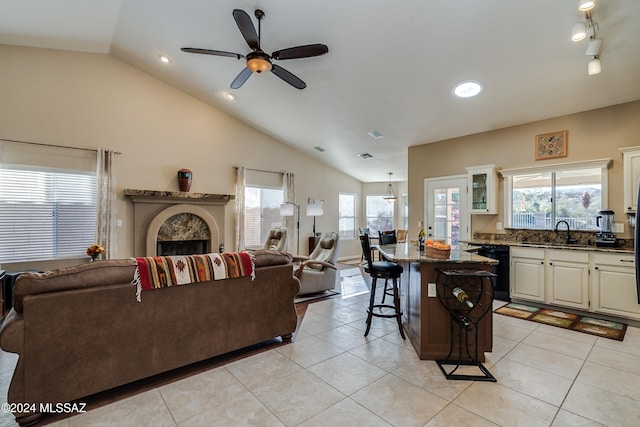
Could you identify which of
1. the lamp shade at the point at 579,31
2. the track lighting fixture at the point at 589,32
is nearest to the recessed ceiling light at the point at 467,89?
the track lighting fixture at the point at 589,32

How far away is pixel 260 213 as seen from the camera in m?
7.07

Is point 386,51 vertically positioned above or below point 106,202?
above

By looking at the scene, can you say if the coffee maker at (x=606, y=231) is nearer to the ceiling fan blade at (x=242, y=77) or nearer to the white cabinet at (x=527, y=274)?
the white cabinet at (x=527, y=274)

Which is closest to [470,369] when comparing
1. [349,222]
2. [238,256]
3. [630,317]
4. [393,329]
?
[393,329]

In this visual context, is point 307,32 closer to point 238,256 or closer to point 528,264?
point 238,256

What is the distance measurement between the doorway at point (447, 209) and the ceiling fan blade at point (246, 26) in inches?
165

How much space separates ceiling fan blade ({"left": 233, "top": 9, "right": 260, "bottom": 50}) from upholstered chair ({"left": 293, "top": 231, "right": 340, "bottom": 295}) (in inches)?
120

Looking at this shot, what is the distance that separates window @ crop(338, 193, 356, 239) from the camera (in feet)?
29.9

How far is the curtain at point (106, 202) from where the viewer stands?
4965 millimetres

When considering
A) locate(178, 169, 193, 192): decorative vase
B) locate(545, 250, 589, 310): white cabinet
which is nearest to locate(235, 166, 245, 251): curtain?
locate(178, 169, 193, 192): decorative vase

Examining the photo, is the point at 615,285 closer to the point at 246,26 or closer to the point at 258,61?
the point at 258,61

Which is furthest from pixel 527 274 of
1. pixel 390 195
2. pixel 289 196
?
pixel 289 196

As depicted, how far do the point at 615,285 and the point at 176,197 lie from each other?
22.1ft

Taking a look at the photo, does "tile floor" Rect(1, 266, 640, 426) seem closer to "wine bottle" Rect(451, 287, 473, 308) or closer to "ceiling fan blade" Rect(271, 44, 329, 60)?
"wine bottle" Rect(451, 287, 473, 308)
